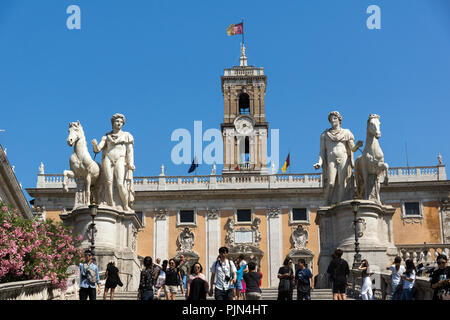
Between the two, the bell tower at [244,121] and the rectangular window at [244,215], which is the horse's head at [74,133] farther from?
the bell tower at [244,121]

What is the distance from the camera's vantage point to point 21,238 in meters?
19.1

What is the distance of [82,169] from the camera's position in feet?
81.8

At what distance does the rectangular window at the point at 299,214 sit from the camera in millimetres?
53594

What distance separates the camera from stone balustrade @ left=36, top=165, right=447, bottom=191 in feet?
176

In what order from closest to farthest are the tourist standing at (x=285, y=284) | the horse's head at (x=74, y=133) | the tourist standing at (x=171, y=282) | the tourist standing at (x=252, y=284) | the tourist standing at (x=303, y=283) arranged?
the tourist standing at (x=252, y=284), the tourist standing at (x=285, y=284), the tourist standing at (x=303, y=283), the tourist standing at (x=171, y=282), the horse's head at (x=74, y=133)

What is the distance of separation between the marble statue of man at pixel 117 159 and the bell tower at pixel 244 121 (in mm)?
40218

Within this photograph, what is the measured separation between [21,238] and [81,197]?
610 cm

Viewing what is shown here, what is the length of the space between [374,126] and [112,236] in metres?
10.2

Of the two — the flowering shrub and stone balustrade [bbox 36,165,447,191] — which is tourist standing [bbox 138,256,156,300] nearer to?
the flowering shrub

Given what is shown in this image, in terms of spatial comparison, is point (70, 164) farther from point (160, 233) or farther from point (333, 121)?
point (160, 233)

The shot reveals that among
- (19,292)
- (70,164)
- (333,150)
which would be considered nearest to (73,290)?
(19,292)

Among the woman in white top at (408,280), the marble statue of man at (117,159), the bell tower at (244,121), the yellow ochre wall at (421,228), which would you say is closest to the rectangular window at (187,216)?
the bell tower at (244,121)

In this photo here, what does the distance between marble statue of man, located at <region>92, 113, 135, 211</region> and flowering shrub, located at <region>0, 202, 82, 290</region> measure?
14.0ft

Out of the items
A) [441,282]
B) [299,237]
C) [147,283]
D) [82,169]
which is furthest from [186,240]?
[441,282]
